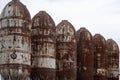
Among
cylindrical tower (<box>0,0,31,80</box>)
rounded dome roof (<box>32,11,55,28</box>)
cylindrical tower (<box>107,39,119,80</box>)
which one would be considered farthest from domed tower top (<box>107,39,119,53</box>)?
cylindrical tower (<box>0,0,31,80</box>)

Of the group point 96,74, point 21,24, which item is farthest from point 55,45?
point 96,74

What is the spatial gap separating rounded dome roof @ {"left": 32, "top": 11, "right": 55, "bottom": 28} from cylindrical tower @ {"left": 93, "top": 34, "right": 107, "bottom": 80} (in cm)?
802

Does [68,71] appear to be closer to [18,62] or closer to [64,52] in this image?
[64,52]

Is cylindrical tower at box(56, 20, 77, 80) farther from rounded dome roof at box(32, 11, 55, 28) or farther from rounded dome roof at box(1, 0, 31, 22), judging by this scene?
rounded dome roof at box(1, 0, 31, 22)

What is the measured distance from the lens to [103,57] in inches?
1304

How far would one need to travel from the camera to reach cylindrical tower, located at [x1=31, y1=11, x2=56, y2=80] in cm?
2541

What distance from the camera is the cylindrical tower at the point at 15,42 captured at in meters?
23.3

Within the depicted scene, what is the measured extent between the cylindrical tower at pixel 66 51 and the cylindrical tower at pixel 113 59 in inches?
278

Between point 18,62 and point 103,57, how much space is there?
11858mm

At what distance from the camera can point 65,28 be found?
28734 millimetres

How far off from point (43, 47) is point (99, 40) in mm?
9054

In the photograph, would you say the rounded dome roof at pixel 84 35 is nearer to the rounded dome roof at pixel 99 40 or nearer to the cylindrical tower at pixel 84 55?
the cylindrical tower at pixel 84 55

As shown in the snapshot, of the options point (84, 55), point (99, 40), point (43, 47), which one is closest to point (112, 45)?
point (99, 40)

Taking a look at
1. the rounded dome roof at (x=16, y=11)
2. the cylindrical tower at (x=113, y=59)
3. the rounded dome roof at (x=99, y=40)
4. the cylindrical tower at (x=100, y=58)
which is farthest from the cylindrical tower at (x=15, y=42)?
the cylindrical tower at (x=113, y=59)
